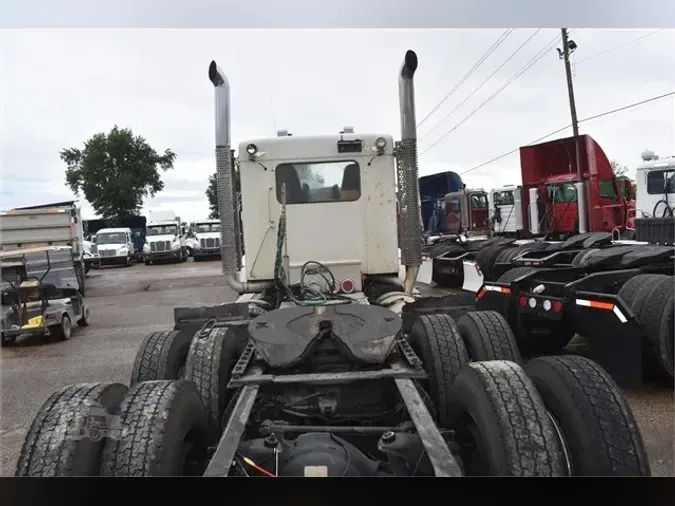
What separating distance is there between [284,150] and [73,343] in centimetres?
494

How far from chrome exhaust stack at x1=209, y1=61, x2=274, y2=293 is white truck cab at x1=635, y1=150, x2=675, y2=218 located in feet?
19.2

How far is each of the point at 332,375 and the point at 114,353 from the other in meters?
4.84

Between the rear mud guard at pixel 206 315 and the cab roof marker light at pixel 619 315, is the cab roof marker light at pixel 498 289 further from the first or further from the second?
the rear mud guard at pixel 206 315

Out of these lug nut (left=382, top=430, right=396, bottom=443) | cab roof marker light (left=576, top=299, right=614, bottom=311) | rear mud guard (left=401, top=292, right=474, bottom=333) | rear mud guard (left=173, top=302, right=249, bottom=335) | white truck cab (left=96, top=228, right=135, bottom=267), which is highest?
white truck cab (left=96, top=228, right=135, bottom=267)

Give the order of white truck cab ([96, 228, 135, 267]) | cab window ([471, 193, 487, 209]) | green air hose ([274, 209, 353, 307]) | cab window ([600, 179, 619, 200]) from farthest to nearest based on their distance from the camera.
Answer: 1. cab window ([471, 193, 487, 209])
2. white truck cab ([96, 228, 135, 267])
3. cab window ([600, 179, 619, 200])
4. green air hose ([274, 209, 353, 307])

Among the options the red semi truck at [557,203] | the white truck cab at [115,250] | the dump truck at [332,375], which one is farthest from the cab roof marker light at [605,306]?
the white truck cab at [115,250]

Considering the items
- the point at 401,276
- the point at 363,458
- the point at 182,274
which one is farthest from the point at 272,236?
the point at 182,274

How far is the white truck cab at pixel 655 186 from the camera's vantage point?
25.0ft

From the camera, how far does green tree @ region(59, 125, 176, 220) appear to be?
3738mm

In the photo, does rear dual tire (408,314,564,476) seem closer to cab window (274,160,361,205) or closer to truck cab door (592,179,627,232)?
cab window (274,160,361,205)

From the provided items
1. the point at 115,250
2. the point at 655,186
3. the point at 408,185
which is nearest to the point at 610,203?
the point at 655,186

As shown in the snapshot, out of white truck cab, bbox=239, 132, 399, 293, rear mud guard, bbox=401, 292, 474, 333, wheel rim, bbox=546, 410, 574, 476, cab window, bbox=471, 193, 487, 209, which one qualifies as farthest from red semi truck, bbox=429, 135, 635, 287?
wheel rim, bbox=546, 410, 574, 476
